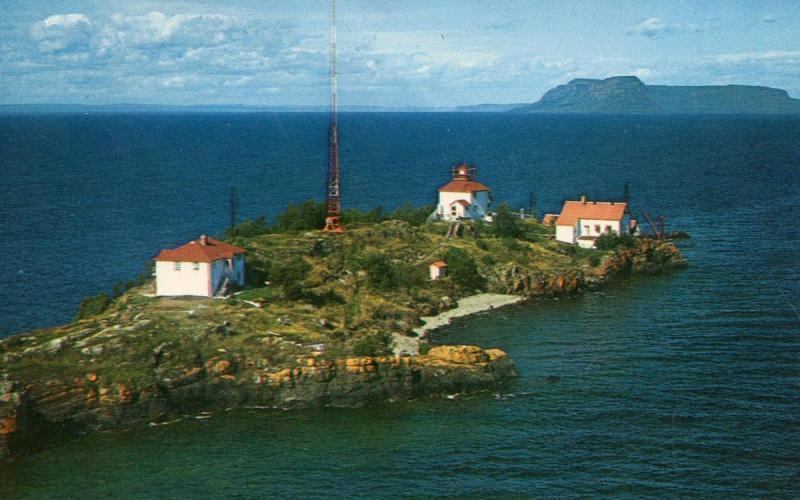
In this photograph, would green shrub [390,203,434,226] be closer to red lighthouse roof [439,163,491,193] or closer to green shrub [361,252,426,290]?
red lighthouse roof [439,163,491,193]

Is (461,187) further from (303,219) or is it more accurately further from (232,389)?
(232,389)

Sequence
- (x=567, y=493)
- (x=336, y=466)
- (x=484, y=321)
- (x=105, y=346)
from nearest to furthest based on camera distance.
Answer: (x=567, y=493) → (x=336, y=466) → (x=105, y=346) → (x=484, y=321)

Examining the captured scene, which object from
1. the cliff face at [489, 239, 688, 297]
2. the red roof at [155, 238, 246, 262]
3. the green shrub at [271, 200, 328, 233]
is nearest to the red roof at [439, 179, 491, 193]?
the green shrub at [271, 200, 328, 233]

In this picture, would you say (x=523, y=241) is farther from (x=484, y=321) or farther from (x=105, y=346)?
(x=105, y=346)

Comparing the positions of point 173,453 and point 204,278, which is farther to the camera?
point 204,278

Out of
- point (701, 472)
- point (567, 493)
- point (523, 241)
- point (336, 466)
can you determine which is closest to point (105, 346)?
point (336, 466)

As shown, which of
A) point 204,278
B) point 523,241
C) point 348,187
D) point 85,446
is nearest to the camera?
point 85,446
